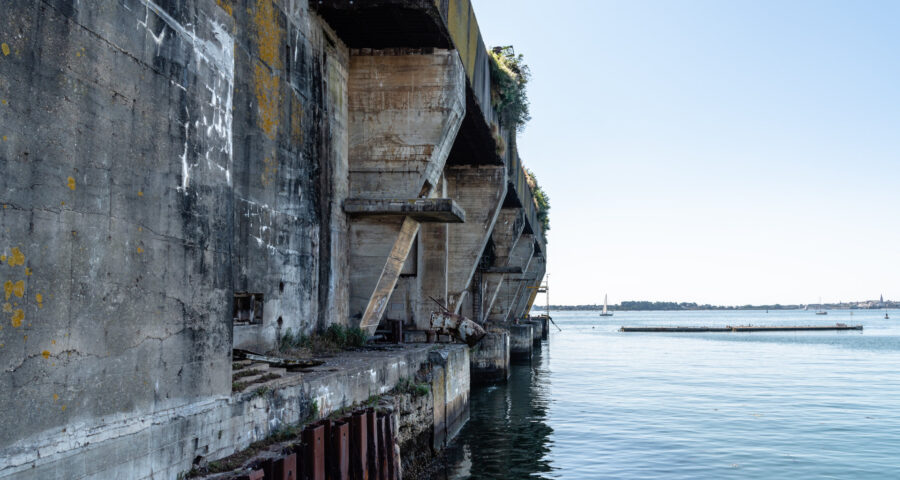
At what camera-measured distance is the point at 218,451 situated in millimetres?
6848

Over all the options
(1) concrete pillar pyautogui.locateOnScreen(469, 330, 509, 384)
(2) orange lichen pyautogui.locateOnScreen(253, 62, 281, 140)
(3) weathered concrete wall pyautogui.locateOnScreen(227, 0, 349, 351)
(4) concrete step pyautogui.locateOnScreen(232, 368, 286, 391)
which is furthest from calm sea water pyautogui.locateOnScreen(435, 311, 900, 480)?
(2) orange lichen pyautogui.locateOnScreen(253, 62, 281, 140)

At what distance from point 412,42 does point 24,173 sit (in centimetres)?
1204

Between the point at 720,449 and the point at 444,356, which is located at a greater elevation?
the point at 444,356

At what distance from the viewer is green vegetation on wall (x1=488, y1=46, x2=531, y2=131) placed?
979 inches

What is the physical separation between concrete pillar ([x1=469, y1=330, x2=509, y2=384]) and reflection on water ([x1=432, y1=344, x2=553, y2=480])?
0.71 m

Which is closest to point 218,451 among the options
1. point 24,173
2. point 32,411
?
point 32,411

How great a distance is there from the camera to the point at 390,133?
16.2m

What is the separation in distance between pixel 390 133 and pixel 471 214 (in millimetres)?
12552

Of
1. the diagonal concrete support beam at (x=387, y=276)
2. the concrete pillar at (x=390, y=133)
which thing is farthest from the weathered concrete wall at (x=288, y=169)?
the diagonal concrete support beam at (x=387, y=276)

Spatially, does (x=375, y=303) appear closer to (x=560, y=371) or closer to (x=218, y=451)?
(x=218, y=451)

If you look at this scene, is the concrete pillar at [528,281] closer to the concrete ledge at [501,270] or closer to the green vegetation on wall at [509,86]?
the concrete ledge at [501,270]

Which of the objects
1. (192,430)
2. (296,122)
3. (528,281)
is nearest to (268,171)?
(296,122)

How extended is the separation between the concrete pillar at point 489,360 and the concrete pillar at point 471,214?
188 inches

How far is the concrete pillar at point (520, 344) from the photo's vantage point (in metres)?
46.1
